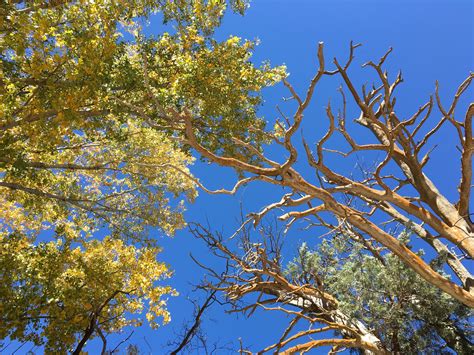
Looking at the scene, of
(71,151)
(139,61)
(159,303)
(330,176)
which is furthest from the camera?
(71,151)

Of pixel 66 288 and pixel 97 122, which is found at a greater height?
pixel 97 122

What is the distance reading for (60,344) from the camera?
6.10 metres

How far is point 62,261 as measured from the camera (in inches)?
288

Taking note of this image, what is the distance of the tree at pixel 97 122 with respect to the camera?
5891mm

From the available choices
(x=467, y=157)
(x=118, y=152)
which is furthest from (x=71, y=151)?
(x=467, y=157)

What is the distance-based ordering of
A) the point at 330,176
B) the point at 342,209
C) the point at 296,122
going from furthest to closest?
the point at 330,176 < the point at 342,209 < the point at 296,122

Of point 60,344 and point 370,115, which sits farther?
point 370,115

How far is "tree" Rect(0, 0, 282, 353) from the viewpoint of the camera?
19.3ft

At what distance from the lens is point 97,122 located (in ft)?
23.7

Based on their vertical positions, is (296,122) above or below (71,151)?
below

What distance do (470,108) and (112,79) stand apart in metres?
6.76

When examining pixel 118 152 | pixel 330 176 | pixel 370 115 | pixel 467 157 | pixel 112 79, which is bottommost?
pixel 467 157

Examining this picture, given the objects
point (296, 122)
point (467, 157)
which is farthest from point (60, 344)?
point (467, 157)

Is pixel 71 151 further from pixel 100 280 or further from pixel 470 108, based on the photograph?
pixel 470 108
